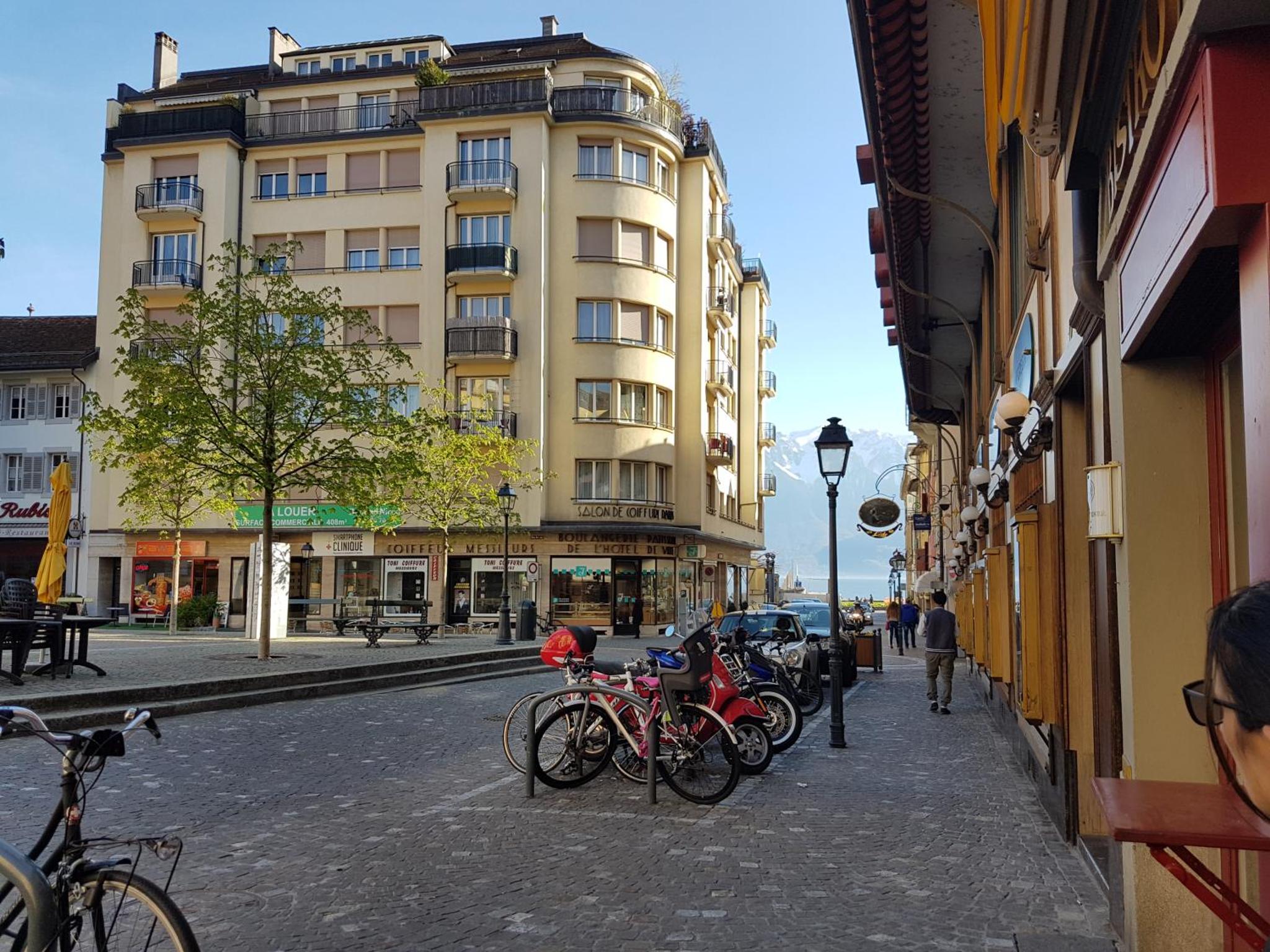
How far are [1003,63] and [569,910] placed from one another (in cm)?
423

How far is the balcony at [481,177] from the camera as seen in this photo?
4406 cm

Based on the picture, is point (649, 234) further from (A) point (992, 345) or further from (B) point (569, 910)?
(B) point (569, 910)

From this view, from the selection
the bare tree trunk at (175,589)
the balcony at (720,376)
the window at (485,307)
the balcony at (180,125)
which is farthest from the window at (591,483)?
the balcony at (180,125)

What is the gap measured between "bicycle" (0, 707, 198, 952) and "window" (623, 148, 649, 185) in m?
43.1

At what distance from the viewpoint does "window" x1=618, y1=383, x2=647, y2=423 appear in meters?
44.7

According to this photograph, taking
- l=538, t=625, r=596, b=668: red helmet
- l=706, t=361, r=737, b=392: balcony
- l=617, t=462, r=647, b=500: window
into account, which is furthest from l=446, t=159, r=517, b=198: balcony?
l=538, t=625, r=596, b=668: red helmet

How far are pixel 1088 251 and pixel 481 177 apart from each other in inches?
1622

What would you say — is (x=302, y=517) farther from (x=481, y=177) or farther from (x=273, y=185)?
(x=481, y=177)

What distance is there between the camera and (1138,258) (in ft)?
13.9

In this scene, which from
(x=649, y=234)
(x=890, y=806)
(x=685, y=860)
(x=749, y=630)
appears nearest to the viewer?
(x=685, y=860)

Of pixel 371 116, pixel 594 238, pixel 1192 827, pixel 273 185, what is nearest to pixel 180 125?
pixel 273 185

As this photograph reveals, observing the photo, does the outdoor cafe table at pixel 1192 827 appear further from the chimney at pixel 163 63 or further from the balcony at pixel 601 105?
the chimney at pixel 163 63

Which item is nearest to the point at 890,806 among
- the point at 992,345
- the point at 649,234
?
the point at 992,345

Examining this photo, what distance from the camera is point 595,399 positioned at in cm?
4450
